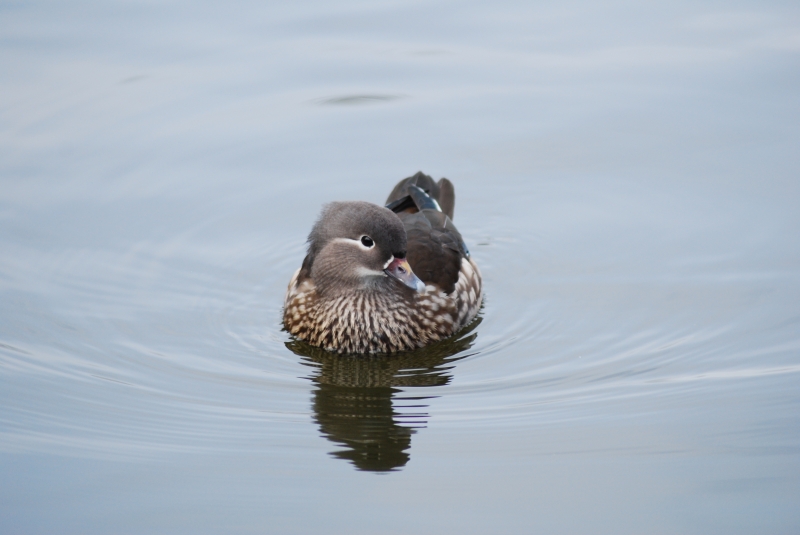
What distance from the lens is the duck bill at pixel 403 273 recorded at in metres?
7.80

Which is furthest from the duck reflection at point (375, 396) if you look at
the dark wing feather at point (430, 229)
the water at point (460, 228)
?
the dark wing feather at point (430, 229)

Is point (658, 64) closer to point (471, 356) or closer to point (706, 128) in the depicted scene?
point (706, 128)

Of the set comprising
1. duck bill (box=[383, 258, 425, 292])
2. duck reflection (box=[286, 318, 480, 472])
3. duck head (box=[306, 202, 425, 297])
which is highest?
duck head (box=[306, 202, 425, 297])

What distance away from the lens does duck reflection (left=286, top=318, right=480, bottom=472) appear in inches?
264

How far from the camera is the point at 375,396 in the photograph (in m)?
7.43

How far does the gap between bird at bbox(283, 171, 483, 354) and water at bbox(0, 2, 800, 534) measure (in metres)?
0.19

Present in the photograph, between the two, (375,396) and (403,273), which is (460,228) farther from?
(375,396)

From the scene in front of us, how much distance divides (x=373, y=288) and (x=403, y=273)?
551 mm

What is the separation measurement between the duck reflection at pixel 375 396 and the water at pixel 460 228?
0.09 feet

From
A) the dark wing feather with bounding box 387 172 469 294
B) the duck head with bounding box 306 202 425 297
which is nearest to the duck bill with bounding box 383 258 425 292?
the duck head with bounding box 306 202 425 297

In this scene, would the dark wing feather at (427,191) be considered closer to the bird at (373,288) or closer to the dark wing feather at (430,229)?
the dark wing feather at (430,229)

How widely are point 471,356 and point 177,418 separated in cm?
218

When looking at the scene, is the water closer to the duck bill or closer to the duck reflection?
the duck reflection

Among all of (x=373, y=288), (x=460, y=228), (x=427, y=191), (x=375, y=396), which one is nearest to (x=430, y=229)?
(x=373, y=288)
